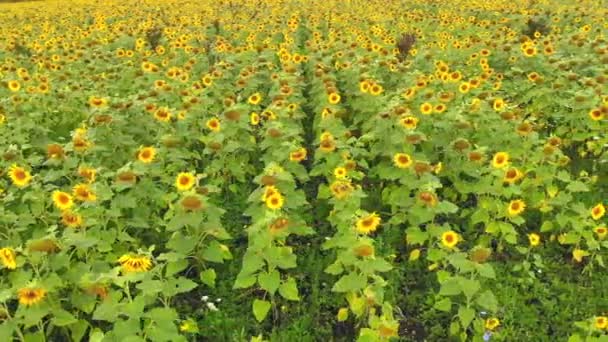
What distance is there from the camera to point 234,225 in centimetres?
554

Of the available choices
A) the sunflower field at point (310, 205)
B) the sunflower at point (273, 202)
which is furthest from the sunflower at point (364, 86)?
the sunflower at point (273, 202)

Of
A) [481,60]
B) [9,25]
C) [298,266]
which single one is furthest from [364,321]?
[9,25]

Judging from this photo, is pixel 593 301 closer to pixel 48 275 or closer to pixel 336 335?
pixel 336 335

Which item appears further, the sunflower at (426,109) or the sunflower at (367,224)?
the sunflower at (426,109)

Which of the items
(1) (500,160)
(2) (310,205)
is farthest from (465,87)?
(2) (310,205)

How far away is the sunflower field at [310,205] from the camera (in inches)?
153

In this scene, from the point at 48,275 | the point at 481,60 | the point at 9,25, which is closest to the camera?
the point at 48,275

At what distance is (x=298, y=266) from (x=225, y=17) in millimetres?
11506

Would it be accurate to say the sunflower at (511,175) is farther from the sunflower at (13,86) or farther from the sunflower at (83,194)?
the sunflower at (13,86)

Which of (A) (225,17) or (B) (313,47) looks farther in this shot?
(A) (225,17)

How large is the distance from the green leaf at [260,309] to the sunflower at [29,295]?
147 cm

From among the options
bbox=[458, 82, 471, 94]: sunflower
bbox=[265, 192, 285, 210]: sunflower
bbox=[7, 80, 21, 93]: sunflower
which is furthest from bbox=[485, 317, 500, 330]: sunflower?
bbox=[7, 80, 21, 93]: sunflower

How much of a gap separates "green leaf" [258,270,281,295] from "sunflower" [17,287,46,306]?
143cm

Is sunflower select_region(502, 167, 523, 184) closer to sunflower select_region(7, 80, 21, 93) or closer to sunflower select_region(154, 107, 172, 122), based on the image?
sunflower select_region(154, 107, 172, 122)
